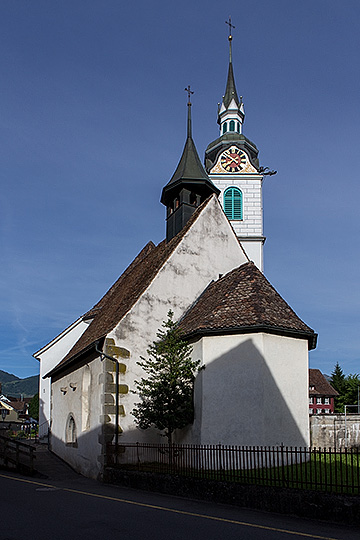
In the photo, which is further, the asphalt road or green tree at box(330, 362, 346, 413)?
green tree at box(330, 362, 346, 413)

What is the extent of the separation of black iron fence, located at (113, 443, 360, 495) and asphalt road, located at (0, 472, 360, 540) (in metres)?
0.69

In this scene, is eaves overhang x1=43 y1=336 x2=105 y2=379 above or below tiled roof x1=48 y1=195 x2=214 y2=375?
below

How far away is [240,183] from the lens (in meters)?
46.5

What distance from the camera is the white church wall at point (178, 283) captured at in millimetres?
18828

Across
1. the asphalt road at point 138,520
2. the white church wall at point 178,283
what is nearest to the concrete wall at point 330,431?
the white church wall at point 178,283

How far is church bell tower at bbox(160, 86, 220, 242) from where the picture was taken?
24.1 meters

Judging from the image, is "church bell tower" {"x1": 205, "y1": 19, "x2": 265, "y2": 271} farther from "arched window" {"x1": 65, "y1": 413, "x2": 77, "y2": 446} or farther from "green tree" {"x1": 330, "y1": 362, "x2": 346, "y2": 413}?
"green tree" {"x1": 330, "y1": 362, "x2": 346, "y2": 413}

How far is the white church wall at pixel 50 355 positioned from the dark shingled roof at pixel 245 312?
1427 cm

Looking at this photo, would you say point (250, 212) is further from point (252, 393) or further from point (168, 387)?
point (252, 393)

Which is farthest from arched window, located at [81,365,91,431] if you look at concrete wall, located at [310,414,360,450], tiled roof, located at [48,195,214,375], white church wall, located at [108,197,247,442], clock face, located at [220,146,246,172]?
clock face, located at [220,146,246,172]

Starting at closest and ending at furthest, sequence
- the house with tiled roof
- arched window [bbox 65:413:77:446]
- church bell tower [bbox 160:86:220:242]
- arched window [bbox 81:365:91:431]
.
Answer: arched window [bbox 81:365:91:431], arched window [bbox 65:413:77:446], church bell tower [bbox 160:86:220:242], the house with tiled roof

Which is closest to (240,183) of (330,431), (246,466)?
(330,431)

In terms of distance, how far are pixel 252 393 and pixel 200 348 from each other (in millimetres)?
2182

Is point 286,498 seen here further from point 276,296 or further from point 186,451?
point 276,296
